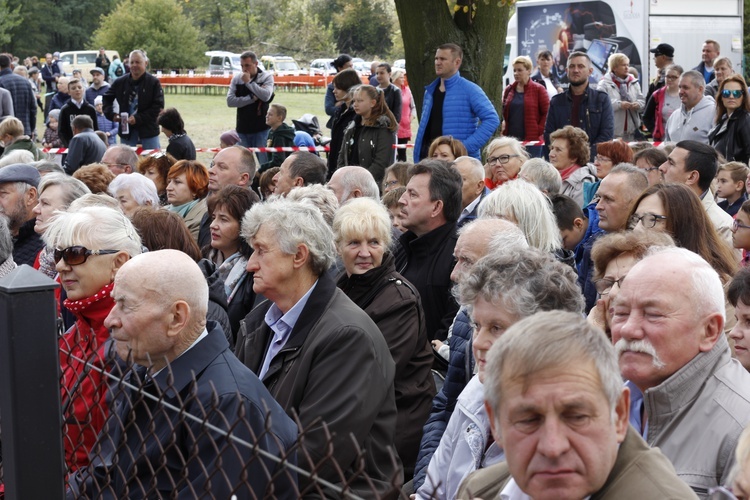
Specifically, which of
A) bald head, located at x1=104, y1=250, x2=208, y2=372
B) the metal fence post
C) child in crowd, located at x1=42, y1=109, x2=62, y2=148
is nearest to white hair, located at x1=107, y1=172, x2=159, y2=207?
bald head, located at x1=104, y1=250, x2=208, y2=372

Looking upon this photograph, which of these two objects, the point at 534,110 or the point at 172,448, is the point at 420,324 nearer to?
the point at 172,448

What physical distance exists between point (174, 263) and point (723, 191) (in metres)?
5.87

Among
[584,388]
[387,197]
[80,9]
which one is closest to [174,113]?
[387,197]

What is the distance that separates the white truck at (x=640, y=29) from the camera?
19.0 metres

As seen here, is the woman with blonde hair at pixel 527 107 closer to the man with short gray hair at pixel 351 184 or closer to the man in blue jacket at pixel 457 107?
the man in blue jacket at pixel 457 107

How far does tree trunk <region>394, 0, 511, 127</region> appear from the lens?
1198cm

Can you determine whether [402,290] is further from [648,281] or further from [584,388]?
[584,388]

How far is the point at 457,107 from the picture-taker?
10797 millimetres

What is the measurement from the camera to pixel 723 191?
8.12 metres

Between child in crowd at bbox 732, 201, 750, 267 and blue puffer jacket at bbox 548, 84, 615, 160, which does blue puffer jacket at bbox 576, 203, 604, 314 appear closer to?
child in crowd at bbox 732, 201, 750, 267

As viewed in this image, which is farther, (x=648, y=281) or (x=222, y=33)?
(x=222, y=33)

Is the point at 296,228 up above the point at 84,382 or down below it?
above

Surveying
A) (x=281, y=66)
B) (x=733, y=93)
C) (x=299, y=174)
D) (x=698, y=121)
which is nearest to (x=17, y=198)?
(x=299, y=174)

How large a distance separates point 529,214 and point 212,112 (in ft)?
104
